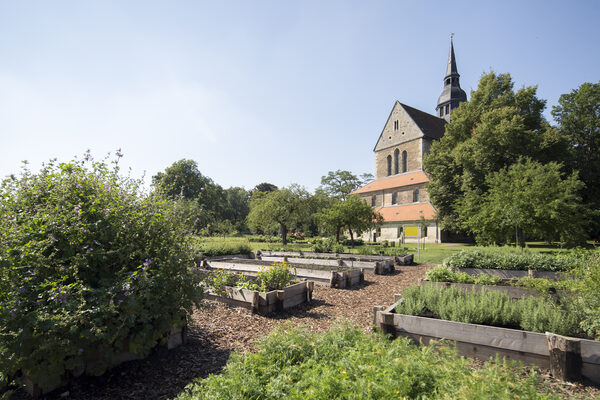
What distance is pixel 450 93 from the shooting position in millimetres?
49938

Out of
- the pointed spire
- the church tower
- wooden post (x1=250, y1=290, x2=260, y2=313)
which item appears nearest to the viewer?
wooden post (x1=250, y1=290, x2=260, y2=313)

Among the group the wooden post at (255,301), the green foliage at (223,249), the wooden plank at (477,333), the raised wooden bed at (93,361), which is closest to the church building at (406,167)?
the green foliage at (223,249)

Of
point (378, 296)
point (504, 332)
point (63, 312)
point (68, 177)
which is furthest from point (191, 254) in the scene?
point (378, 296)

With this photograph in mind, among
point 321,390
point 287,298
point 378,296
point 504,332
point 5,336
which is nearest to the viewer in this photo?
point 321,390

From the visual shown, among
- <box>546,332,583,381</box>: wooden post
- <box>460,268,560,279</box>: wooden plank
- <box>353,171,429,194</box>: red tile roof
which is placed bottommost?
<box>546,332,583,381</box>: wooden post

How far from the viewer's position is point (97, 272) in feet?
11.5

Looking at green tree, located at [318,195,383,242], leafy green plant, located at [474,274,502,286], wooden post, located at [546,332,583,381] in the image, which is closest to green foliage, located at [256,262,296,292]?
leafy green plant, located at [474,274,502,286]

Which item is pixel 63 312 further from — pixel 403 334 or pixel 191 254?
pixel 403 334

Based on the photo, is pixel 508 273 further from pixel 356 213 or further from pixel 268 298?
pixel 356 213

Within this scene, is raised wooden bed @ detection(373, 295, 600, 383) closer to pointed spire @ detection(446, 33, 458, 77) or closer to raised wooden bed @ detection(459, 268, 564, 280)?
raised wooden bed @ detection(459, 268, 564, 280)

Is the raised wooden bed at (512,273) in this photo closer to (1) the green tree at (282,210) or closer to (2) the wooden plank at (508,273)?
(2) the wooden plank at (508,273)

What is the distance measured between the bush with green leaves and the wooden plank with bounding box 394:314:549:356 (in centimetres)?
307

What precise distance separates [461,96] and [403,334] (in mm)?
55702

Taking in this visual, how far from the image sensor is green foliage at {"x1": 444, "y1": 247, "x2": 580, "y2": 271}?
7.59 metres
